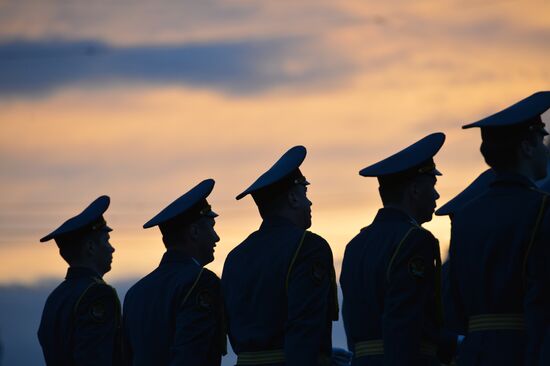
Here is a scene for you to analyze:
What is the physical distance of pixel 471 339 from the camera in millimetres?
10555

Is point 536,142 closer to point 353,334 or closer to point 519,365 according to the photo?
point 519,365

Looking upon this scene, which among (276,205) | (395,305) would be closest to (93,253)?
(276,205)

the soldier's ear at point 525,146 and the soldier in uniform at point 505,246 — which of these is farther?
the soldier's ear at point 525,146

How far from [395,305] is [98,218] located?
5.34m

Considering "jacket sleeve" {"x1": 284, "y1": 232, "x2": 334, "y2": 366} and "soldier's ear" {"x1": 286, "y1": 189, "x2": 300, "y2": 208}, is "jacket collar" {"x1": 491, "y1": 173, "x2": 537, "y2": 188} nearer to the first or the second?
"jacket sleeve" {"x1": 284, "y1": 232, "x2": 334, "y2": 366}

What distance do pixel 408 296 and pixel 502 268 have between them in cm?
124

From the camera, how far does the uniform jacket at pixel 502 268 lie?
992 centimetres

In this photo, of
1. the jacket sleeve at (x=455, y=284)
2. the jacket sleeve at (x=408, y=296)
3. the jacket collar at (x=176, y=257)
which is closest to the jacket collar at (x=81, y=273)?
the jacket collar at (x=176, y=257)

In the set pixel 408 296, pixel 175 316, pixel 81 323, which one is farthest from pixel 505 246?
pixel 81 323

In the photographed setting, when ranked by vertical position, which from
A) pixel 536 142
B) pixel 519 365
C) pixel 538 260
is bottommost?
pixel 519 365

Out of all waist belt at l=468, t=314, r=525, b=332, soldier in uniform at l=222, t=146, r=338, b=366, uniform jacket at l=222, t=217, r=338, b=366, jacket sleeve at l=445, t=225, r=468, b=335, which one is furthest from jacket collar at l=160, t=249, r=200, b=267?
waist belt at l=468, t=314, r=525, b=332

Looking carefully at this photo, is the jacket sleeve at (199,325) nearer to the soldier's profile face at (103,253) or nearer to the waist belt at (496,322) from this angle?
the soldier's profile face at (103,253)

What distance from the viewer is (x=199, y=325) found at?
13.2m

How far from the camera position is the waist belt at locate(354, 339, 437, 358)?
37.4ft
